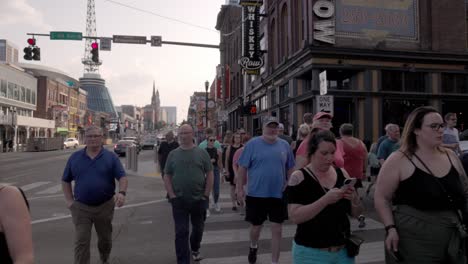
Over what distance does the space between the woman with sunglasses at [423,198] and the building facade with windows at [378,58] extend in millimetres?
16375

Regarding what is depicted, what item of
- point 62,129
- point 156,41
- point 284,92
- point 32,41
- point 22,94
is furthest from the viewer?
point 62,129


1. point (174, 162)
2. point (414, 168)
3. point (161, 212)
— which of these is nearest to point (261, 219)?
point (174, 162)

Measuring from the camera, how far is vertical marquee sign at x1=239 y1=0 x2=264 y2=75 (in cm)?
2569

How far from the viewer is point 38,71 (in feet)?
279

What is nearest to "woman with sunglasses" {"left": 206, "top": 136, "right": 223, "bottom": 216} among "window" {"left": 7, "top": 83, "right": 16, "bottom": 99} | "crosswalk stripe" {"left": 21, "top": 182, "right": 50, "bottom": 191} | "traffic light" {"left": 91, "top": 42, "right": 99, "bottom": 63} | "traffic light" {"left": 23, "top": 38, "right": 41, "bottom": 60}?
"crosswalk stripe" {"left": 21, "top": 182, "right": 50, "bottom": 191}

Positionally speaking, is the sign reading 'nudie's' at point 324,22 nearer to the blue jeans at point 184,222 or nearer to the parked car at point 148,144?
the blue jeans at point 184,222

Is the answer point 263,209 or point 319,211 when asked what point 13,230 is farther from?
point 263,209

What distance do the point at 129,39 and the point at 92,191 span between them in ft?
44.5

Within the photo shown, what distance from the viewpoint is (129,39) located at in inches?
678

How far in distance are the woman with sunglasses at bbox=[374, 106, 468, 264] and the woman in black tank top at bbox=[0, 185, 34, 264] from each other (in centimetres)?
244

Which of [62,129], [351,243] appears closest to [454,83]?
[351,243]

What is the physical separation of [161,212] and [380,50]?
1527cm

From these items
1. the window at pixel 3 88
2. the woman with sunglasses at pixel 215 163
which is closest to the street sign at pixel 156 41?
the woman with sunglasses at pixel 215 163

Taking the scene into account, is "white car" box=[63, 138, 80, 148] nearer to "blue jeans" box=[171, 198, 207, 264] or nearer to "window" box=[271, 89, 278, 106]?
"window" box=[271, 89, 278, 106]
